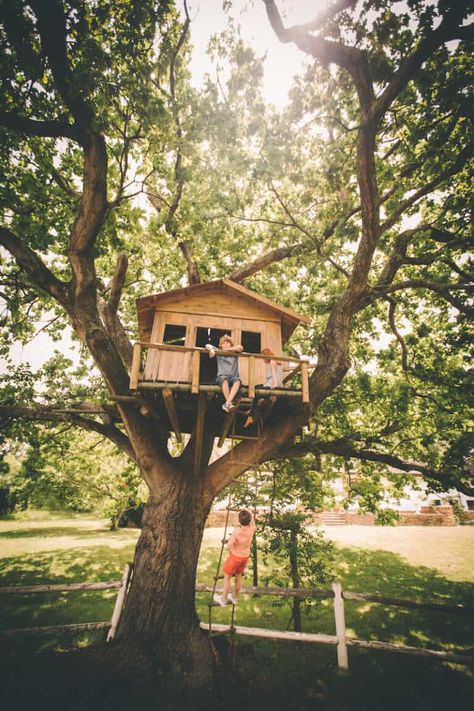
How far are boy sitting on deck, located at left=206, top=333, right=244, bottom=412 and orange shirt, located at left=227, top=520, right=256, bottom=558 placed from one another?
2348mm

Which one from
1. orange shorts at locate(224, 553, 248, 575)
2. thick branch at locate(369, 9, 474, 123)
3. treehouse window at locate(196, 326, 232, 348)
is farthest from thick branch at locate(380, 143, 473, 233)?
orange shorts at locate(224, 553, 248, 575)

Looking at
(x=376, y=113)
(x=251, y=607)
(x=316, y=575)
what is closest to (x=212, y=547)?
(x=251, y=607)

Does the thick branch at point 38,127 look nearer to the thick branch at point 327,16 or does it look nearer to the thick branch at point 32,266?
the thick branch at point 32,266

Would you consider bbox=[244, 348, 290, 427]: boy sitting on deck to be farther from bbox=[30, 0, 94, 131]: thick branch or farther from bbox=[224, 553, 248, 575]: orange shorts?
bbox=[30, 0, 94, 131]: thick branch

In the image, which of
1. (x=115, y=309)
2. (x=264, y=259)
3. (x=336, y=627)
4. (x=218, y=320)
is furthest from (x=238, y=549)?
(x=264, y=259)

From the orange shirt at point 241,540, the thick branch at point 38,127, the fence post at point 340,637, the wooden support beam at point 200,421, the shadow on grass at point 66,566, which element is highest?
the thick branch at point 38,127

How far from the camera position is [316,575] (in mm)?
7941

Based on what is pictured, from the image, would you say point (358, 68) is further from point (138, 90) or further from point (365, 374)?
point (365, 374)

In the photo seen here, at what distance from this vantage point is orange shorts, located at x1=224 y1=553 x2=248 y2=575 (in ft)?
20.2

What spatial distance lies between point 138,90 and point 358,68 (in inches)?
180

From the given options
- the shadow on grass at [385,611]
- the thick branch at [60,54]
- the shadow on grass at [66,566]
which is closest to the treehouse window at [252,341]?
the thick branch at [60,54]

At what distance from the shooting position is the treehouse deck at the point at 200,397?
6082 mm

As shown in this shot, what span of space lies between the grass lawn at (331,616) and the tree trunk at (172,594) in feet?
4.09

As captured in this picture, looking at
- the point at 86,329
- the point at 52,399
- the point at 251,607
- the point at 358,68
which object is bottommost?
the point at 251,607
